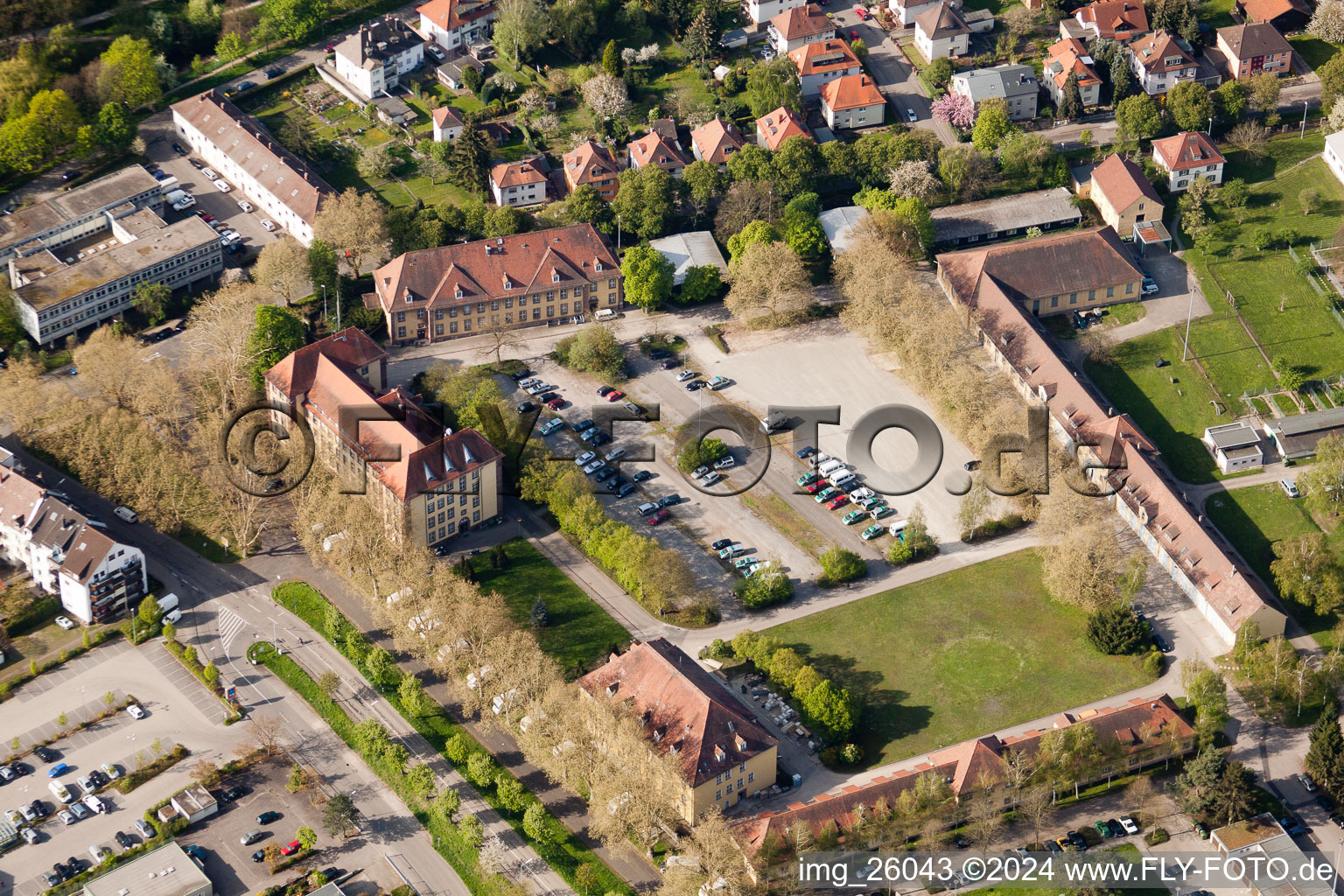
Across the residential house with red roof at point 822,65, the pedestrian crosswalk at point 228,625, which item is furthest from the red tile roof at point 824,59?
the pedestrian crosswalk at point 228,625

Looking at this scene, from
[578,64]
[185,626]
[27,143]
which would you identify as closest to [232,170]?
[27,143]

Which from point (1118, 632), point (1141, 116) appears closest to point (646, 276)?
point (1141, 116)

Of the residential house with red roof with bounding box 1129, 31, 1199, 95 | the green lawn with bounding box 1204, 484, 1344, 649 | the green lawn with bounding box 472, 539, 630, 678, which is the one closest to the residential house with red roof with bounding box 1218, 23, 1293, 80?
the residential house with red roof with bounding box 1129, 31, 1199, 95

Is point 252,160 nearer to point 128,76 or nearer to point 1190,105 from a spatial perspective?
point 128,76

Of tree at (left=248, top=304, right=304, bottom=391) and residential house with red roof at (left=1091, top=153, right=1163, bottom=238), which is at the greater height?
residential house with red roof at (left=1091, top=153, right=1163, bottom=238)

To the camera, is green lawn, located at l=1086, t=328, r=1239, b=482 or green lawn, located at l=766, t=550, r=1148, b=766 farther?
green lawn, located at l=1086, t=328, r=1239, b=482

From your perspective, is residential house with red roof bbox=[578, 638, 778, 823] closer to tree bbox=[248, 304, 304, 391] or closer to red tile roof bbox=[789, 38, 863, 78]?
tree bbox=[248, 304, 304, 391]

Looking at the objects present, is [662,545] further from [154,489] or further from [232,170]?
[232,170]
